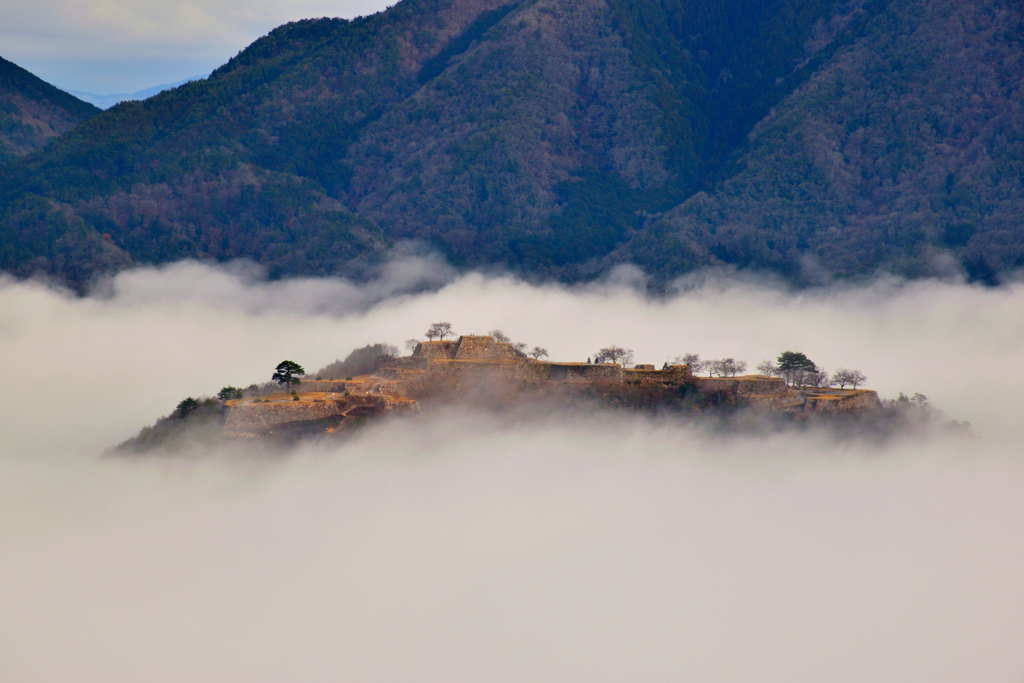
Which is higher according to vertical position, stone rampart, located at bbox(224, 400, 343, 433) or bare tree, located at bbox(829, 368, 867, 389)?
bare tree, located at bbox(829, 368, 867, 389)

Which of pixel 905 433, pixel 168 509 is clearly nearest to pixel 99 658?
pixel 168 509

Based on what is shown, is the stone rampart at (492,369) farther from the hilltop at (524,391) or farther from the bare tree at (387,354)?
the bare tree at (387,354)

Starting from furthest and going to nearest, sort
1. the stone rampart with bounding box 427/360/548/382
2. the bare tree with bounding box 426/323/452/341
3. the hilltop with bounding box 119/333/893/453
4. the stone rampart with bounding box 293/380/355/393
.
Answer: the bare tree with bounding box 426/323/452/341, the stone rampart with bounding box 427/360/548/382, the hilltop with bounding box 119/333/893/453, the stone rampart with bounding box 293/380/355/393

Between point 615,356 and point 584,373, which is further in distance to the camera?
point 615,356

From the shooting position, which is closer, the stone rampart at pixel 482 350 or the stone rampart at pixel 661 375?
the stone rampart at pixel 661 375

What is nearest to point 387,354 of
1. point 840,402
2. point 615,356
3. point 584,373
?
point 584,373

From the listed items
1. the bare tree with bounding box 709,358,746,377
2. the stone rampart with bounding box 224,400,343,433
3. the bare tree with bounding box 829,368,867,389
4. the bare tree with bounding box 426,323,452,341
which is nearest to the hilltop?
the stone rampart with bounding box 224,400,343,433

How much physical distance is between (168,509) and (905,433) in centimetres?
6442

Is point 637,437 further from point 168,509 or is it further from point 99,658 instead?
point 99,658

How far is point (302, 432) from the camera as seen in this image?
119500 millimetres

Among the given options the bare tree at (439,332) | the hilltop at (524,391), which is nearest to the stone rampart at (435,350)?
the hilltop at (524,391)

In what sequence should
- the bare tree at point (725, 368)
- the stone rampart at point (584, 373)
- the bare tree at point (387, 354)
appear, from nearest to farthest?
the stone rampart at point (584, 373) → the bare tree at point (387, 354) → the bare tree at point (725, 368)

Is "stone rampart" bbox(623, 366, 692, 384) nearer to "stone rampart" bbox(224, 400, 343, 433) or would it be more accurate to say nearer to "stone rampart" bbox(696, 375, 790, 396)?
"stone rampart" bbox(696, 375, 790, 396)

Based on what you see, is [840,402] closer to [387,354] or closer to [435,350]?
[435,350]
